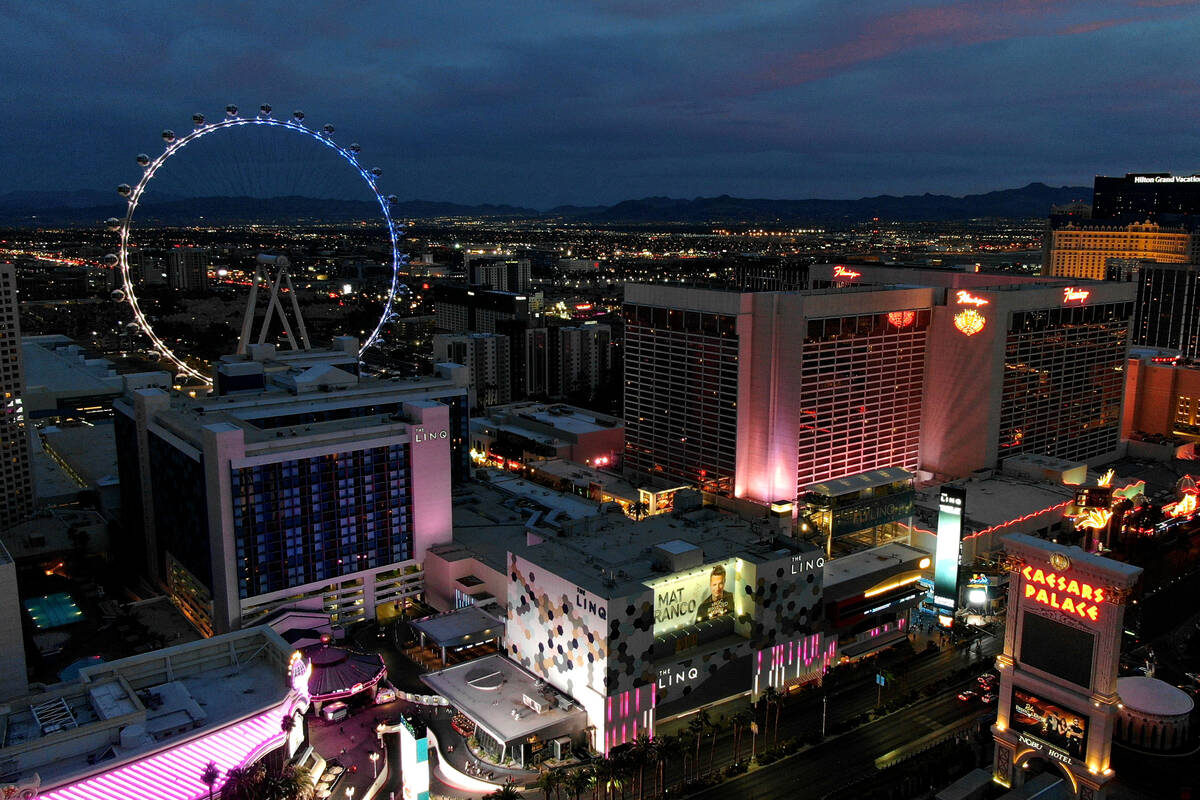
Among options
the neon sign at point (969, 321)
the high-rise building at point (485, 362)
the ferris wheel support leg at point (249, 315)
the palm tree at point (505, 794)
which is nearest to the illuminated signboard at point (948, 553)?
the neon sign at point (969, 321)

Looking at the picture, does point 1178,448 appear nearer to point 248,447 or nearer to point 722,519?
point 722,519

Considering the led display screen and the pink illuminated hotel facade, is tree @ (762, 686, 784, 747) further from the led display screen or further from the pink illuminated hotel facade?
the pink illuminated hotel facade

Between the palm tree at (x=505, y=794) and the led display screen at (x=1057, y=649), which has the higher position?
the led display screen at (x=1057, y=649)

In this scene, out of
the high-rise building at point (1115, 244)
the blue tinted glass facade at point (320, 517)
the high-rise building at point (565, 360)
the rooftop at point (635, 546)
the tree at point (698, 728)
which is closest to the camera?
the tree at point (698, 728)

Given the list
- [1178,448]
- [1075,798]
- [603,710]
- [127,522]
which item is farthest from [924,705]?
[1178,448]

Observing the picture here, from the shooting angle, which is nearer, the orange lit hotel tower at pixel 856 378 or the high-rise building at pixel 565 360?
the orange lit hotel tower at pixel 856 378

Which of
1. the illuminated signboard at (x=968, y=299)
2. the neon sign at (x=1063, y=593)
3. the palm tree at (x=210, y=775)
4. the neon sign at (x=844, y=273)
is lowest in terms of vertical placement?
the palm tree at (x=210, y=775)

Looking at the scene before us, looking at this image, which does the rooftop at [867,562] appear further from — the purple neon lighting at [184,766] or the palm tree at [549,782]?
the purple neon lighting at [184,766]

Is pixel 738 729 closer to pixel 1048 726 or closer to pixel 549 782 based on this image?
pixel 549 782
